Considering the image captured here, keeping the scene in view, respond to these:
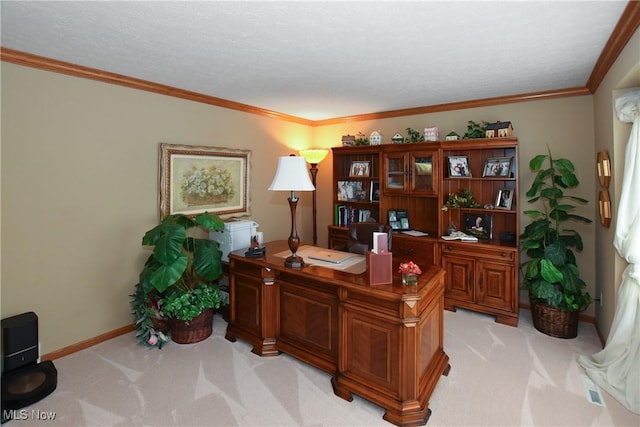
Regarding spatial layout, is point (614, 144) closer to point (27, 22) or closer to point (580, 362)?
point (580, 362)

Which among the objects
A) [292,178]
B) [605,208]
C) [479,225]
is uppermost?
[292,178]

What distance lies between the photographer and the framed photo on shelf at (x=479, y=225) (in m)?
3.83

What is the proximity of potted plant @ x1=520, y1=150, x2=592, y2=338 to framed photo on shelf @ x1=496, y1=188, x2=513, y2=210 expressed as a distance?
0.27 m

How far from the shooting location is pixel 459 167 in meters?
3.86

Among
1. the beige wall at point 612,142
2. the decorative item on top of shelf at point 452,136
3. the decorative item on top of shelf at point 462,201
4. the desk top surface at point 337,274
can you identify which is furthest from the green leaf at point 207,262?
the beige wall at point 612,142

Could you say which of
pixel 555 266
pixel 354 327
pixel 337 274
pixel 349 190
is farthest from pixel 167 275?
pixel 555 266

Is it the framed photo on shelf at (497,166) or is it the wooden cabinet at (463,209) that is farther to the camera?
the framed photo on shelf at (497,166)

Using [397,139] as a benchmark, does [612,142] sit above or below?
below

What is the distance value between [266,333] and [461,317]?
210 centimetres

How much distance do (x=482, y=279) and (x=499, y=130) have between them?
158cm

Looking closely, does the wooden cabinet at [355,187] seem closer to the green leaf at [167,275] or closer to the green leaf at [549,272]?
the green leaf at [549,272]

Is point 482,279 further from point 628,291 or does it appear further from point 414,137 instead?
point 414,137

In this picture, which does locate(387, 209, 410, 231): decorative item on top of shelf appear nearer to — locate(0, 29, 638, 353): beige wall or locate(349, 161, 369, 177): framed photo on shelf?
locate(349, 161, 369, 177): framed photo on shelf

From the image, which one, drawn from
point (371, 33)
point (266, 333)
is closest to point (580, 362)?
point (266, 333)
